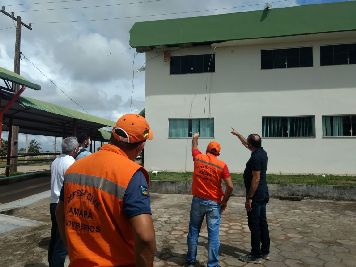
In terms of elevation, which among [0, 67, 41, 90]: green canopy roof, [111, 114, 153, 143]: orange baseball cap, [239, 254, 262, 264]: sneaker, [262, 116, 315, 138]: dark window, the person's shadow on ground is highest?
[0, 67, 41, 90]: green canopy roof

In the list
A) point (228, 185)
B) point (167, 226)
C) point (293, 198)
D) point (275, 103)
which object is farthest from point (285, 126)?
point (228, 185)

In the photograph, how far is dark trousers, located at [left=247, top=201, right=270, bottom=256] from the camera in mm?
5461

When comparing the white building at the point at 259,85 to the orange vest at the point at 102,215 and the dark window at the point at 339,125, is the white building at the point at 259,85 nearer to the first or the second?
the dark window at the point at 339,125

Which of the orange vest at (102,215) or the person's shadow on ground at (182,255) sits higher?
the orange vest at (102,215)

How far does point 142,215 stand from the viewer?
1961 mm

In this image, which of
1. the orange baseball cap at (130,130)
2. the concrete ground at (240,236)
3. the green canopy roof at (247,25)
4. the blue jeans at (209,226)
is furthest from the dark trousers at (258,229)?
the green canopy roof at (247,25)

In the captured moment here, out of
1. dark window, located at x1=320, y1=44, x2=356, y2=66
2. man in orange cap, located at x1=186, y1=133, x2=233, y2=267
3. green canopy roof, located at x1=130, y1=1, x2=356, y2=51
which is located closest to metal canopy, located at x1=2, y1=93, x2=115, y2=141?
green canopy roof, located at x1=130, y1=1, x2=356, y2=51

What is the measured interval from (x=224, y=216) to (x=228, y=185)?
13.2ft

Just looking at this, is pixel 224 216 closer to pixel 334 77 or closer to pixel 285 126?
pixel 285 126

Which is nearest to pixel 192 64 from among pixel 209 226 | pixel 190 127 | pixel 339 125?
pixel 190 127

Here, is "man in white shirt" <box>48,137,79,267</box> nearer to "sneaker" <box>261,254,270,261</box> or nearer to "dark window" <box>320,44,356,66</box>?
"sneaker" <box>261,254,270,261</box>

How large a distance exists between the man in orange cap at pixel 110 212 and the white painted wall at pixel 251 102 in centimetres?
1435

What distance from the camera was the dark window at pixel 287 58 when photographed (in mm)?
15719

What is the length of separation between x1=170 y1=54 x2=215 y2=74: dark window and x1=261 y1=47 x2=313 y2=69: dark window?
246cm
